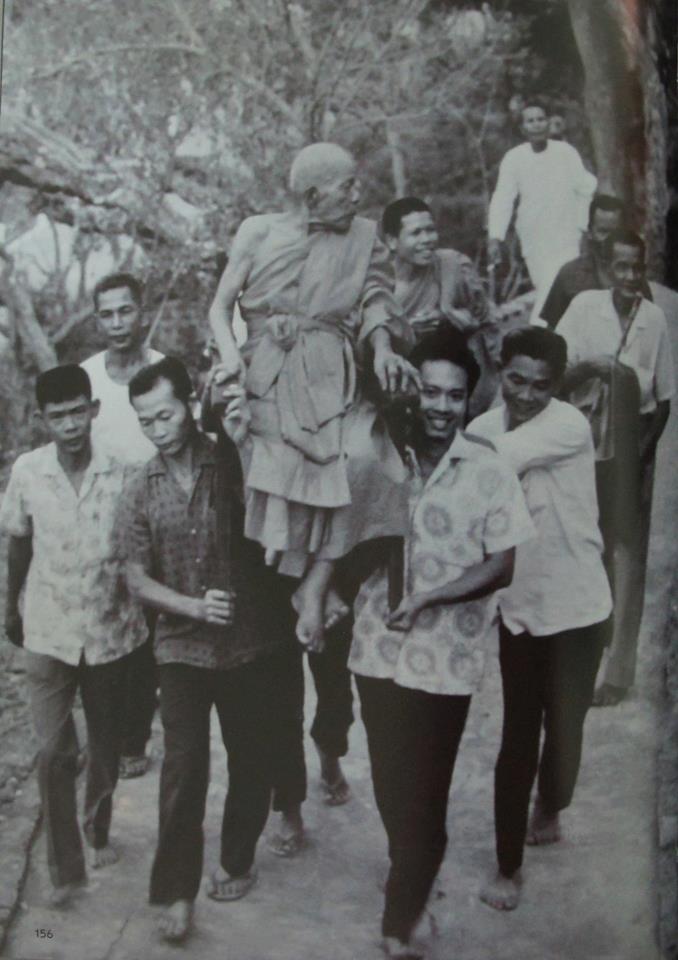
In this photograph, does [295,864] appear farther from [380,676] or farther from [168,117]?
[168,117]

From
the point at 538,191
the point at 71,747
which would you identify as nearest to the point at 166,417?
the point at 71,747

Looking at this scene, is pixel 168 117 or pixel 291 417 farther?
pixel 168 117

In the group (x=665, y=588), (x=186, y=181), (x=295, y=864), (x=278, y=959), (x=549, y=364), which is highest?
(x=186, y=181)

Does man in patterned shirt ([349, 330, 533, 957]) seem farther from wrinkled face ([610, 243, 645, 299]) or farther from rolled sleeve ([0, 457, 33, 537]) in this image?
rolled sleeve ([0, 457, 33, 537])

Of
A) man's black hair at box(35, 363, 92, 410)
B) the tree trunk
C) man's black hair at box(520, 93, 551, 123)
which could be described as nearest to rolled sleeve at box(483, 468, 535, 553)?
the tree trunk

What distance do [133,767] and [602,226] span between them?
188cm

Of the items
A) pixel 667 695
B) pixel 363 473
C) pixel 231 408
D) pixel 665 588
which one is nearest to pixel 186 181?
pixel 231 408

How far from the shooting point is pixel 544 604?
296 centimetres

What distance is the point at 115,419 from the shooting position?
3.04m

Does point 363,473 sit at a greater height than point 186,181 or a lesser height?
lesser

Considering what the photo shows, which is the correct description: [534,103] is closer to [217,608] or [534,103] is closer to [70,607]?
[217,608]

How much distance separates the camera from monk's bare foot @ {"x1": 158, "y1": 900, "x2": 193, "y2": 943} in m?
2.91

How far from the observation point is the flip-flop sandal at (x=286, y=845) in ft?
9.81

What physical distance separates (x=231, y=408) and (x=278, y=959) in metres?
1.37
